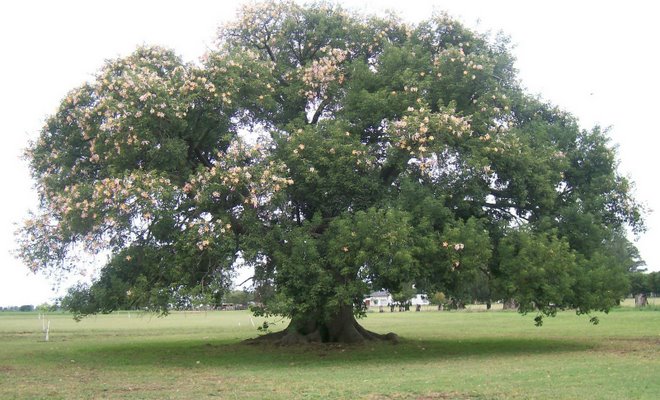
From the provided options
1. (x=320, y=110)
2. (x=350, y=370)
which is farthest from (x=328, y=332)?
(x=320, y=110)

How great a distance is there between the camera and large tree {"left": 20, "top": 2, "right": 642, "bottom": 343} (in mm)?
19094

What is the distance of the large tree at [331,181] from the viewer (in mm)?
19094

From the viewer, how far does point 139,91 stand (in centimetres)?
1941

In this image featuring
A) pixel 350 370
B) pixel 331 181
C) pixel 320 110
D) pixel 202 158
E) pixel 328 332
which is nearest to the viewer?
pixel 350 370

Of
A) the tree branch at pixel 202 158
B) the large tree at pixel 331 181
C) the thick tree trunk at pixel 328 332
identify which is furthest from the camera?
the thick tree trunk at pixel 328 332

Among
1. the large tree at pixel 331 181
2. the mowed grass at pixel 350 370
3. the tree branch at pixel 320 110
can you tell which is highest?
the tree branch at pixel 320 110

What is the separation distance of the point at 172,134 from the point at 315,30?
745 centimetres

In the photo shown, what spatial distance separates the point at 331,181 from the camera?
20.2 meters

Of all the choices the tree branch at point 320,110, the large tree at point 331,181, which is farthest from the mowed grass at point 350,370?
the tree branch at point 320,110

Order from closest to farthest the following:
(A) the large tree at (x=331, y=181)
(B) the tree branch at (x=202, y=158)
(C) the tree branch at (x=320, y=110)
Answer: (A) the large tree at (x=331, y=181)
(B) the tree branch at (x=202, y=158)
(C) the tree branch at (x=320, y=110)

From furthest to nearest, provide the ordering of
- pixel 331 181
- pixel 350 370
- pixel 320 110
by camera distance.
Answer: pixel 320 110, pixel 331 181, pixel 350 370

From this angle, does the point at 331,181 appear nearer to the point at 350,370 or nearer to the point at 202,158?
the point at 202,158

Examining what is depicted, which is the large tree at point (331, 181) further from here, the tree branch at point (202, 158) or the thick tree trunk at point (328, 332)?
the thick tree trunk at point (328, 332)

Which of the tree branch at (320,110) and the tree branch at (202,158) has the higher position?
the tree branch at (320,110)
